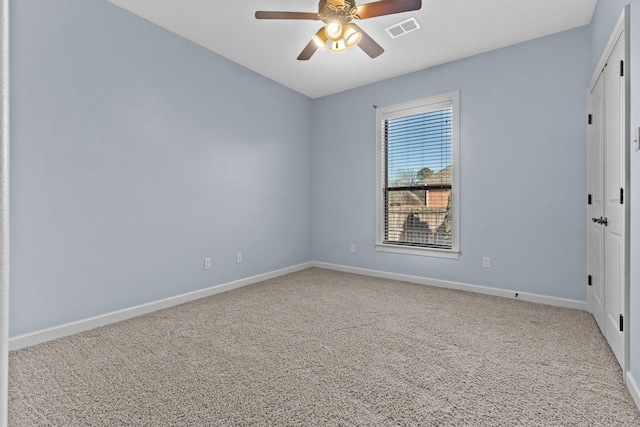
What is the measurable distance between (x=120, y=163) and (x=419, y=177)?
10.7 ft

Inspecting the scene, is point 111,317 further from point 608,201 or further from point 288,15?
point 608,201

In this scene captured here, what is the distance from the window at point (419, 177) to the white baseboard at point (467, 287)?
1.07ft

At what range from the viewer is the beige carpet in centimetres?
151

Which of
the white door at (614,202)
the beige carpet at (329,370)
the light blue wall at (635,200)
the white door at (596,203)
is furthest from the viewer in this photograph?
the white door at (596,203)

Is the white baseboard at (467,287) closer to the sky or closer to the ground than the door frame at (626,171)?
closer to the ground

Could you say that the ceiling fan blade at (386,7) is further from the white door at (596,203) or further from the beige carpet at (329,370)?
the beige carpet at (329,370)

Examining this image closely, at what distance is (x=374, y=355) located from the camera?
6.87ft

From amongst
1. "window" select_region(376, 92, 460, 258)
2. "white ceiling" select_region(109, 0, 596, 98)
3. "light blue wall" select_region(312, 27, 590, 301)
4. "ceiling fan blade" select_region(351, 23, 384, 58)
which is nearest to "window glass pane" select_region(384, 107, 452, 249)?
"window" select_region(376, 92, 460, 258)

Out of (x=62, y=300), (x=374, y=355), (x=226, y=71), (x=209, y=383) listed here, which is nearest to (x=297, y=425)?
(x=209, y=383)

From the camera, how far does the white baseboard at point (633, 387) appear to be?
5.11ft

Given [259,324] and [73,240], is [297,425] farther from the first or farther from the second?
[73,240]

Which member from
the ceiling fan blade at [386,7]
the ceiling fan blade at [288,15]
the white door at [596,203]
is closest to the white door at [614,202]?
the white door at [596,203]

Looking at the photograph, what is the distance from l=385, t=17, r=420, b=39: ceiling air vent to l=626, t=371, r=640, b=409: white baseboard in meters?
2.97

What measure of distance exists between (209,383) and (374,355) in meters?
1.03
